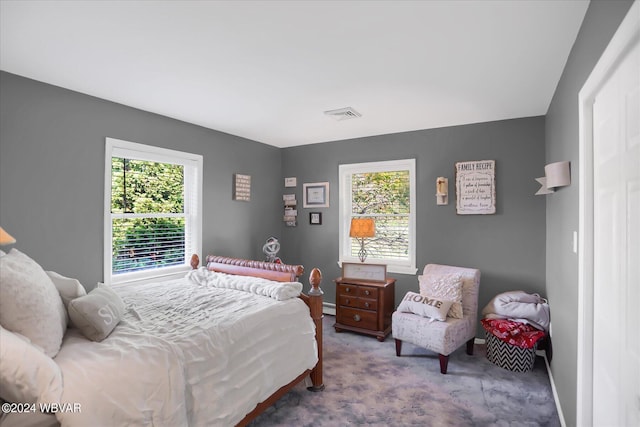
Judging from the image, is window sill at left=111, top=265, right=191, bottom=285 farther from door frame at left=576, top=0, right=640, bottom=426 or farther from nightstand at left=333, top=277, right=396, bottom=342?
door frame at left=576, top=0, right=640, bottom=426

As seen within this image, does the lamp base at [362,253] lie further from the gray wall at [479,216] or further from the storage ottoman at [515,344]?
the storage ottoman at [515,344]

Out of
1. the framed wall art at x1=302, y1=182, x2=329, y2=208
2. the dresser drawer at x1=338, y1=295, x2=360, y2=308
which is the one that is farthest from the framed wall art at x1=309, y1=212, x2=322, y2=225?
the dresser drawer at x1=338, y1=295, x2=360, y2=308

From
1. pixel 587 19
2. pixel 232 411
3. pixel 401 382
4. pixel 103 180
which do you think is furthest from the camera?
pixel 103 180

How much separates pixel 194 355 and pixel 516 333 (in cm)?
276

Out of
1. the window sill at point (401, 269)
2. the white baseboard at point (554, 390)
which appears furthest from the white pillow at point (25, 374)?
the window sill at point (401, 269)

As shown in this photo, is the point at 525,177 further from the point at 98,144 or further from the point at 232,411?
the point at 98,144

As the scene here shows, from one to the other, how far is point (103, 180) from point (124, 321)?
5.21 feet

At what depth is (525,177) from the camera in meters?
3.62

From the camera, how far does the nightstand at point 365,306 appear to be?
3824mm

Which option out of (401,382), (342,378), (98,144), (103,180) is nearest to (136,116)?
(98,144)

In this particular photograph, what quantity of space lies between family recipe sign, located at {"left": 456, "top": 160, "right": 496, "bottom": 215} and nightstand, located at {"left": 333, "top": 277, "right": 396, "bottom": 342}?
1.25 metres

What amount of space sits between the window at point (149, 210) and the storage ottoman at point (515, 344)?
3.30m

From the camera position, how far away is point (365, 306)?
390cm

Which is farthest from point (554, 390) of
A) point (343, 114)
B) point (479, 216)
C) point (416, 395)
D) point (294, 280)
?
point (343, 114)
